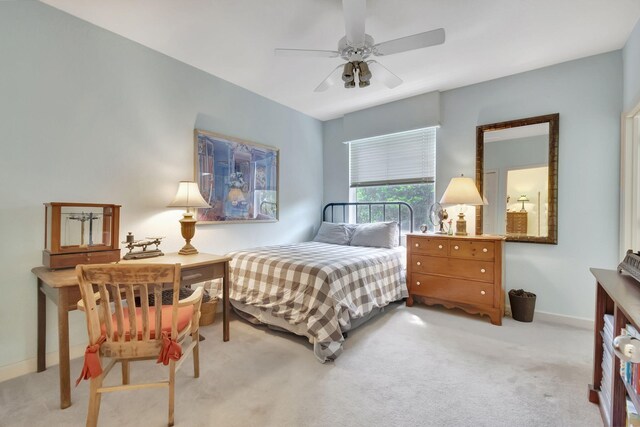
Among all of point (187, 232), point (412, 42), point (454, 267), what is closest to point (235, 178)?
point (187, 232)

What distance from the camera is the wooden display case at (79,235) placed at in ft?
6.21

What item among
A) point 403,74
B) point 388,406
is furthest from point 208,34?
point 388,406

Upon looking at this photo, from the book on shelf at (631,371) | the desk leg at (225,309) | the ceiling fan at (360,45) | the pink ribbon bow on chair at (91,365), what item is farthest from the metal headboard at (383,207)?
the pink ribbon bow on chair at (91,365)

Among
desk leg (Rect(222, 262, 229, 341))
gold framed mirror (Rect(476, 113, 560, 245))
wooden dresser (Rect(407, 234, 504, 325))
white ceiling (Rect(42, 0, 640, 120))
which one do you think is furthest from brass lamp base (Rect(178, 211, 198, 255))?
gold framed mirror (Rect(476, 113, 560, 245))

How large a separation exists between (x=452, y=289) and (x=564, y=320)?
1.08 m

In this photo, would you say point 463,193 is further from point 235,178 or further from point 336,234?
point 235,178

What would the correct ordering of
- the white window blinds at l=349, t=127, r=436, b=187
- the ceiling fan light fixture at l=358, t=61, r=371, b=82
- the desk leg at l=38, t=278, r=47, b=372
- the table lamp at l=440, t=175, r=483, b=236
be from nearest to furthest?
the desk leg at l=38, t=278, r=47, b=372, the ceiling fan light fixture at l=358, t=61, r=371, b=82, the table lamp at l=440, t=175, r=483, b=236, the white window blinds at l=349, t=127, r=436, b=187

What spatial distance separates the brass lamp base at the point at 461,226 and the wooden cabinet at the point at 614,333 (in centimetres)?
159

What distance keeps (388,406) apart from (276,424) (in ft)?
2.10

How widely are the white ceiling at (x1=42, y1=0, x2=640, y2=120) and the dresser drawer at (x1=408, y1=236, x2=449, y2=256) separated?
183 cm

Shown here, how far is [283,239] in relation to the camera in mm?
4082

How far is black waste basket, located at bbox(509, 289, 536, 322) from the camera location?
2.87 meters

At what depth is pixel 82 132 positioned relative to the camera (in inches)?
88.0

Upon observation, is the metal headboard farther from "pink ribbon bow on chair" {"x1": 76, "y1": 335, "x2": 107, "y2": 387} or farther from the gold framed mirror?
"pink ribbon bow on chair" {"x1": 76, "y1": 335, "x2": 107, "y2": 387}
